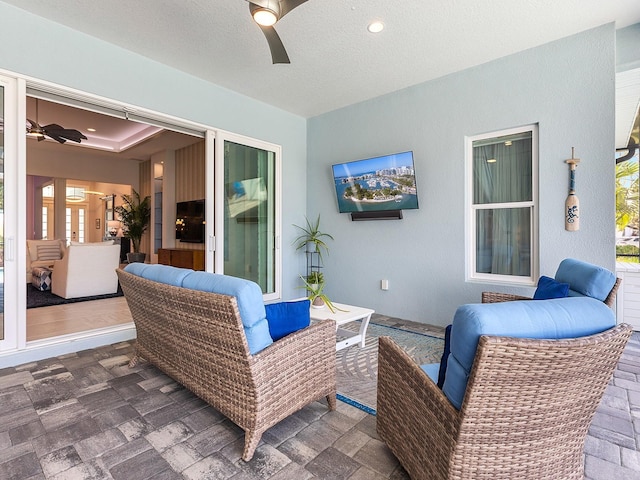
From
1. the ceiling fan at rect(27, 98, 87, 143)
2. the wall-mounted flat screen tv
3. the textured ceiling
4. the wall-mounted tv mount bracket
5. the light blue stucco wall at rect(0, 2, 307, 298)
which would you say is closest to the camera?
the textured ceiling

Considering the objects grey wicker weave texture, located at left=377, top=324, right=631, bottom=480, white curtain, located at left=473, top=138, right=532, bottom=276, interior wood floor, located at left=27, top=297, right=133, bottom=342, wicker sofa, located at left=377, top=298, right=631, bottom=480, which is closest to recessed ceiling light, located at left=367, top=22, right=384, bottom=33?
white curtain, located at left=473, top=138, right=532, bottom=276

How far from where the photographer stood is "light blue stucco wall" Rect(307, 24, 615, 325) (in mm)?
3049

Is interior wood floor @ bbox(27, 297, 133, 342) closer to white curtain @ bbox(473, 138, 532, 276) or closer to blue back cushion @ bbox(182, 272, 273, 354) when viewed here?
blue back cushion @ bbox(182, 272, 273, 354)

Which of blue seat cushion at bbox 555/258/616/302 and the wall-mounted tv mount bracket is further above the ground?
the wall-mounted tv mount bracket

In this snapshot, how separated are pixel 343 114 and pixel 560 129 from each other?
8.82 feet

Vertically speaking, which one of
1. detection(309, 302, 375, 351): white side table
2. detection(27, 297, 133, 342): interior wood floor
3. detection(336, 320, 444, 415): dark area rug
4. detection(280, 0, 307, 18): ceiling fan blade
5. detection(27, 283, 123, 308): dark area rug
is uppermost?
detection(280, 0, 307, 18): ceiling fan blade

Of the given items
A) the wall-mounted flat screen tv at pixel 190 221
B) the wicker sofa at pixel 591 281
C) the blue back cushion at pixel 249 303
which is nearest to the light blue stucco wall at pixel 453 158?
the wicker sofa at pixel 591 281

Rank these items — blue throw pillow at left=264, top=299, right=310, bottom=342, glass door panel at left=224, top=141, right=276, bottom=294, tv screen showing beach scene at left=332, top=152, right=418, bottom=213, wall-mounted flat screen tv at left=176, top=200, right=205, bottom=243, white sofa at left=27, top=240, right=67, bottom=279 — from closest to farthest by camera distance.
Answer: blue throw pillow at left=264, top=299, right=310, bottom=342, tv screen showing beach scene at left=332, top=152, right=418, bottom=213, glass door panel at left=224, top=141, right=276, bottom=294, wall-mounted flat screen tv at left=176, top=200, right=205, bottom=243, white sofa at left=27, top=240, right=67, bottom=279

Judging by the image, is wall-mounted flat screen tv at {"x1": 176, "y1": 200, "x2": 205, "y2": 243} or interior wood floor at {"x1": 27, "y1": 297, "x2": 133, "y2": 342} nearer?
interior wood floor at {"x1": 27, "y1": 297, "x2": 133, "y2": 342}

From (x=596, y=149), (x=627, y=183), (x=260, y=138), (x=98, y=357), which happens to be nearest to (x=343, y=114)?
(x=260, y=138)

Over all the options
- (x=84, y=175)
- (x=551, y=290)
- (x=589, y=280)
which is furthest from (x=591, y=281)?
(x=84, y=175)

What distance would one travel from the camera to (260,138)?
471 centimetres

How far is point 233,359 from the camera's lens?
1676mm

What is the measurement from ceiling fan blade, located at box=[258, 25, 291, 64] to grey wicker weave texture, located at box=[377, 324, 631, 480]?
2415 mm
